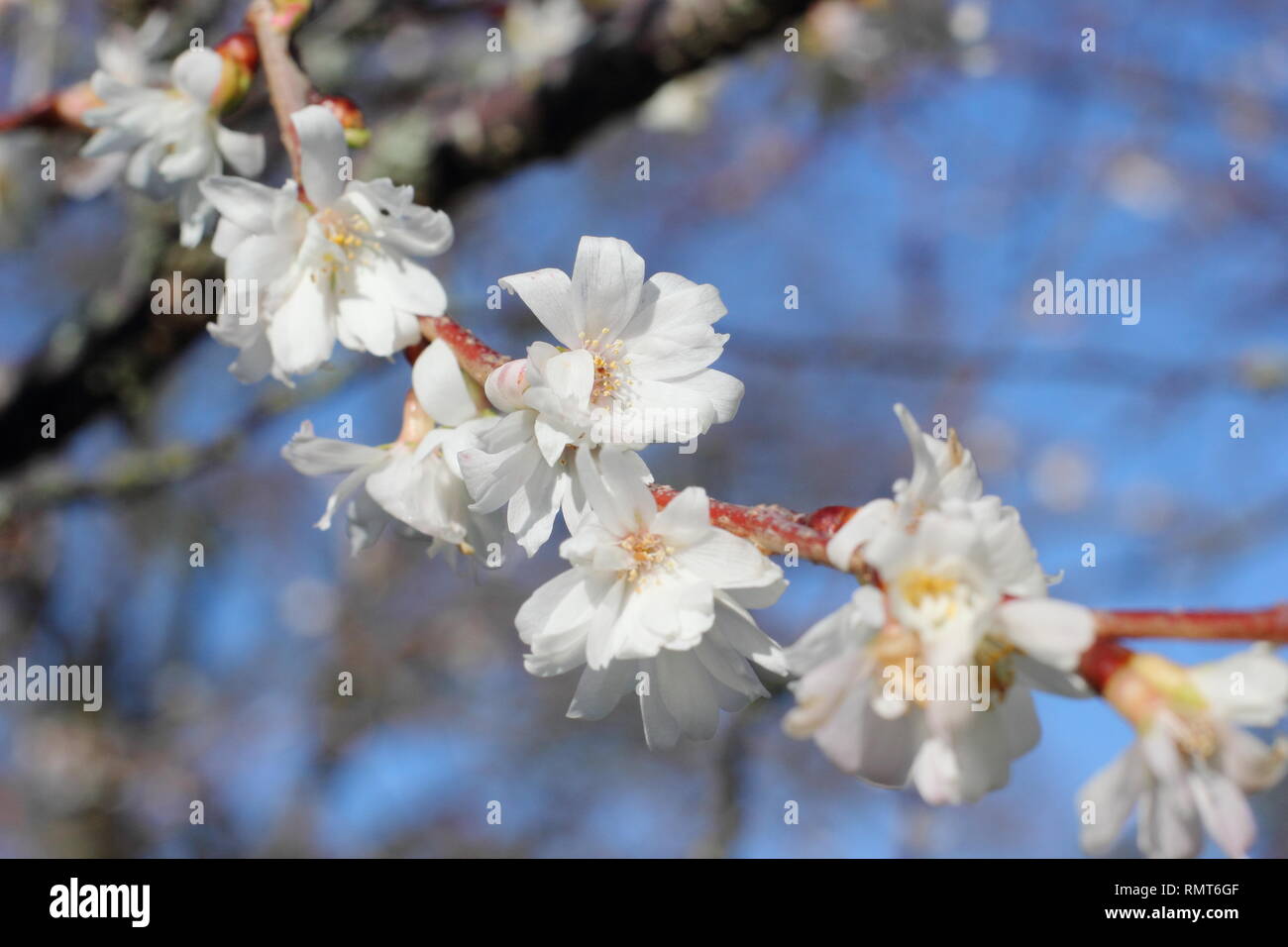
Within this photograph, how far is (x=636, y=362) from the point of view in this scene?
92 centimetres

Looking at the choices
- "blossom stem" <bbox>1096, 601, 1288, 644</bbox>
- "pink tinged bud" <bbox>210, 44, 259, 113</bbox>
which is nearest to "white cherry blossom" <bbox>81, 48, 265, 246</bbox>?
"pink tinged bud" <bbox>210, 44, 259, 113</bbox>

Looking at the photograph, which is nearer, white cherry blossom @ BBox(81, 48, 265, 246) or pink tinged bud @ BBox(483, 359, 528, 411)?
pink tinged bud @ BBox(483, 359, 528, 411)

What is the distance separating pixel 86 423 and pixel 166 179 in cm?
108

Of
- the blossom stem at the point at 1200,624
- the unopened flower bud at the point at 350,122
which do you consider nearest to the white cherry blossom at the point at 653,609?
the blossom stem at the point at 1200,624

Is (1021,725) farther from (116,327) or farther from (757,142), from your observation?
(757,142)

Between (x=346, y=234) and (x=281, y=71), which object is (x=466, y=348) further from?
(x=281, y=71)

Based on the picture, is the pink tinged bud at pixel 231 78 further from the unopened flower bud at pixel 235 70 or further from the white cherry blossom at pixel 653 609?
the white cherry blossom at pixel 653 609

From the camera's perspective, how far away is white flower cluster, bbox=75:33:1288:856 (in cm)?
67

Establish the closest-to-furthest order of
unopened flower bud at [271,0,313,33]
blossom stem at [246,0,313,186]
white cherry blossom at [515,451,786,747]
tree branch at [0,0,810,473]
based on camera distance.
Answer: white cherry blossom at [515,451,786,747] < blossom stem at [246,0,313,186] < unopened flower bud at [271,0,313,33] < tree branch at [0,0,810,473]

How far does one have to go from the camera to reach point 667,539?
83 centimetres

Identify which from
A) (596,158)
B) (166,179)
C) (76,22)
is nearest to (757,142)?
(596,158)

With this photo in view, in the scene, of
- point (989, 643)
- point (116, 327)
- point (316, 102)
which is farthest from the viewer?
point (116, 327)

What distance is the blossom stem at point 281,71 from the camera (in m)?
1.02

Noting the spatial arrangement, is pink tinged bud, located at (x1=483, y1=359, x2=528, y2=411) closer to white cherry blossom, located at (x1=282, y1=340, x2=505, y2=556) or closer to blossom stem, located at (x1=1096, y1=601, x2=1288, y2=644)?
white cherry blossom, located at (x1=282, y1=340, x2=505, y2=556)
